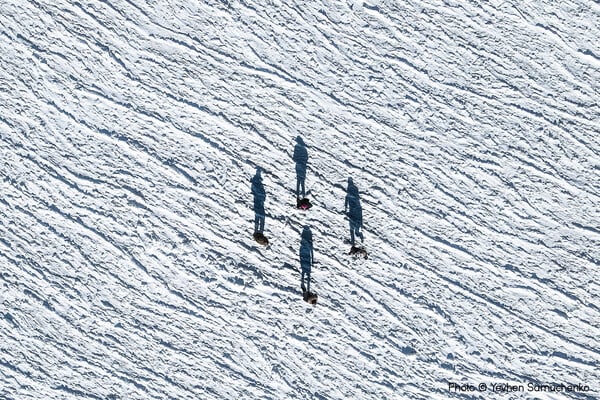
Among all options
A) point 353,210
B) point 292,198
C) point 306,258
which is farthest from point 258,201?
point 353,210

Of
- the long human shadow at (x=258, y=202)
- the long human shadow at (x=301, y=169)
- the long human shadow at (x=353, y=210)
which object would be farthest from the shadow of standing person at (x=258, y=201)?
the long human shadow at (x=353, y=210)

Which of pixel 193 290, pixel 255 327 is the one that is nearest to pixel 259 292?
pixel 255 327

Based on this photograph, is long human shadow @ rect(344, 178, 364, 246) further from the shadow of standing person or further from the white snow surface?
the shadow of standing person

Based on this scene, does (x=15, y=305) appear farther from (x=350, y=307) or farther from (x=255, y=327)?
(x=350, y=307)

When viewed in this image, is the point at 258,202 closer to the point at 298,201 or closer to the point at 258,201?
the point at 258,201

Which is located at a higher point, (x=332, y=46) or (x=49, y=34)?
(x=332, y=46)
